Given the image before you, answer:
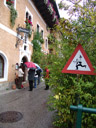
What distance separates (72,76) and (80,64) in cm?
55

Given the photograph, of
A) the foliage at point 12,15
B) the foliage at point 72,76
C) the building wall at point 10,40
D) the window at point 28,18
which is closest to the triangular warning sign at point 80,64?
the foliage at point 72,76

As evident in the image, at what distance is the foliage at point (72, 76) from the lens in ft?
8.62

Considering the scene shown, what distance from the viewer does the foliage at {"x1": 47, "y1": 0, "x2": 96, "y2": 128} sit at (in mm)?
2627

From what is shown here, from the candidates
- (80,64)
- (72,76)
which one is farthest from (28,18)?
(80,64)

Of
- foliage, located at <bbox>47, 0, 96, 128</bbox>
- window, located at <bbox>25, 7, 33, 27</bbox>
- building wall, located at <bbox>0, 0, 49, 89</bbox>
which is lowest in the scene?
foliage, located at <bbox>47, 0, 96, 128</bbox>

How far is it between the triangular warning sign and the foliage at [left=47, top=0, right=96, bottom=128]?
0.81 feet

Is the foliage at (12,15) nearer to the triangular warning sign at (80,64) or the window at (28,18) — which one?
the window at (28,18)

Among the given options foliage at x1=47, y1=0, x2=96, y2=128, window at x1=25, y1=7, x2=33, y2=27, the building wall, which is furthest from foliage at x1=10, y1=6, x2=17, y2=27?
foliage at x1=47, y1=0, x2=96, y2=128

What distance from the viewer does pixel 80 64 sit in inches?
98.7

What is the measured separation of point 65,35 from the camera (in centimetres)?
322

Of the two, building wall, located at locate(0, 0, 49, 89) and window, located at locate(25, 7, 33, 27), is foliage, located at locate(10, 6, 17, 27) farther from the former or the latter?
window, located at locate(25, 7, 33, 27)

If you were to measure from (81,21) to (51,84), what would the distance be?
175 centimetres

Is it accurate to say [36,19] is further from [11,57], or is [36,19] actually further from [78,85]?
[78,85]

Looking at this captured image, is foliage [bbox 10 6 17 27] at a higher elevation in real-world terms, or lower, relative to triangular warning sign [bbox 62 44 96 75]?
higher
